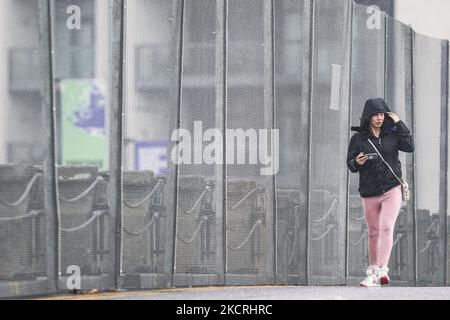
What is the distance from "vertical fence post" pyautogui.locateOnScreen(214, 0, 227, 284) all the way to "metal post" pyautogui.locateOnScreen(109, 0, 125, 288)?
173 centimetres

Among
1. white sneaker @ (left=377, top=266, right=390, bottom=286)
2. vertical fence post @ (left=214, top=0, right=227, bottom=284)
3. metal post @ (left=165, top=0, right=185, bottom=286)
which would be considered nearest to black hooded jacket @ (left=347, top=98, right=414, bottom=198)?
white sneaker @ (left=377, top=266, right=390, bottom=286)

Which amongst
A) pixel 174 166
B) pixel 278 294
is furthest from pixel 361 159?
pixel 278 294

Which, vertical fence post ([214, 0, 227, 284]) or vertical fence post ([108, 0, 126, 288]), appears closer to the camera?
vertical fence post ([108, 0, 126, 288])

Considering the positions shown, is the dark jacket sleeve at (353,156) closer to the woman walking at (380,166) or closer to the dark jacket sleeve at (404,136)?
the woman walking at (380,166)

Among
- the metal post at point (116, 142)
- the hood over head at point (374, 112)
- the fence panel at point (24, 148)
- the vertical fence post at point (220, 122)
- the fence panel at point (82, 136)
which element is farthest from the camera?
the vertical fence post at point (220, 122)

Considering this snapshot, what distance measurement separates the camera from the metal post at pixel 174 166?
13.0 metres

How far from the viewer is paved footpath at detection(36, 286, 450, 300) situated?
1100cm

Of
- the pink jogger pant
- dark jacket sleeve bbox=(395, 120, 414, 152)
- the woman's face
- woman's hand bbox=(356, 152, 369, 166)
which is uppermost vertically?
the woman's face

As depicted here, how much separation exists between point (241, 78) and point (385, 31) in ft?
12.7

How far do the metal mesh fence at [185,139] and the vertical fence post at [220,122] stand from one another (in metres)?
0.02

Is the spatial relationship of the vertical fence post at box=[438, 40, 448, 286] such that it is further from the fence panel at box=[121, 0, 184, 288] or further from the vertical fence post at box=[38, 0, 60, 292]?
the vertical fence post at box=[38, 0, 60, 292]

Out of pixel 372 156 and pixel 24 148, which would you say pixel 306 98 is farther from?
pixel 24 148

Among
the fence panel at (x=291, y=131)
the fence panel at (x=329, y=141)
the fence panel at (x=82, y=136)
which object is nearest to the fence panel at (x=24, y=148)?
the fence panel at (x=82, y=136)
